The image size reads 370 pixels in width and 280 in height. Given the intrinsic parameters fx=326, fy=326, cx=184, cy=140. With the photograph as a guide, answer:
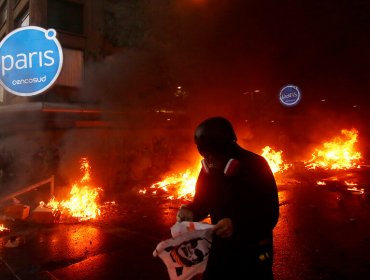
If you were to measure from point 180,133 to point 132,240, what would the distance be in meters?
7.42

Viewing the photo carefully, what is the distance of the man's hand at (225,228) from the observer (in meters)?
1.93

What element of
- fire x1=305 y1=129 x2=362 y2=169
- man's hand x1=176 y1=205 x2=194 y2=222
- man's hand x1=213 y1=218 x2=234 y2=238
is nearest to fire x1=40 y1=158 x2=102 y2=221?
man's hand x1=176 y1=205 x2=194 y2=222

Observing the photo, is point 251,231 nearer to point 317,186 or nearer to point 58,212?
point 58,212

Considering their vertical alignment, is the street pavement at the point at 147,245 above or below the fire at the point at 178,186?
below

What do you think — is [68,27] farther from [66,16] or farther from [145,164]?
[145,164]

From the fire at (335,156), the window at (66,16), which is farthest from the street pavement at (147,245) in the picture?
the fire at (335,156)

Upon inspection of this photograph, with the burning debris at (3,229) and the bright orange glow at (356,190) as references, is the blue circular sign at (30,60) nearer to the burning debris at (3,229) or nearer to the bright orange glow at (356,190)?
the burning debris at (3,229)

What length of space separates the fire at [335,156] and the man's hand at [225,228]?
1455 centimetres

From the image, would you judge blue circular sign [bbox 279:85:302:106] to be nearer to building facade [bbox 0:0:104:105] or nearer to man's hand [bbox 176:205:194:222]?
building facade [bbox 0:0:104:105]

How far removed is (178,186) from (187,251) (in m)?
8.53

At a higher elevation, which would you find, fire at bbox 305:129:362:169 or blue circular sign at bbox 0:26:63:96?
blue circular sign at bbox 0:26:63:96

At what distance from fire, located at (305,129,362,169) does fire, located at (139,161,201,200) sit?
23.5ft

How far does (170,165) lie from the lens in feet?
41.1

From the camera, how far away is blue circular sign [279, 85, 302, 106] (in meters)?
17.4
